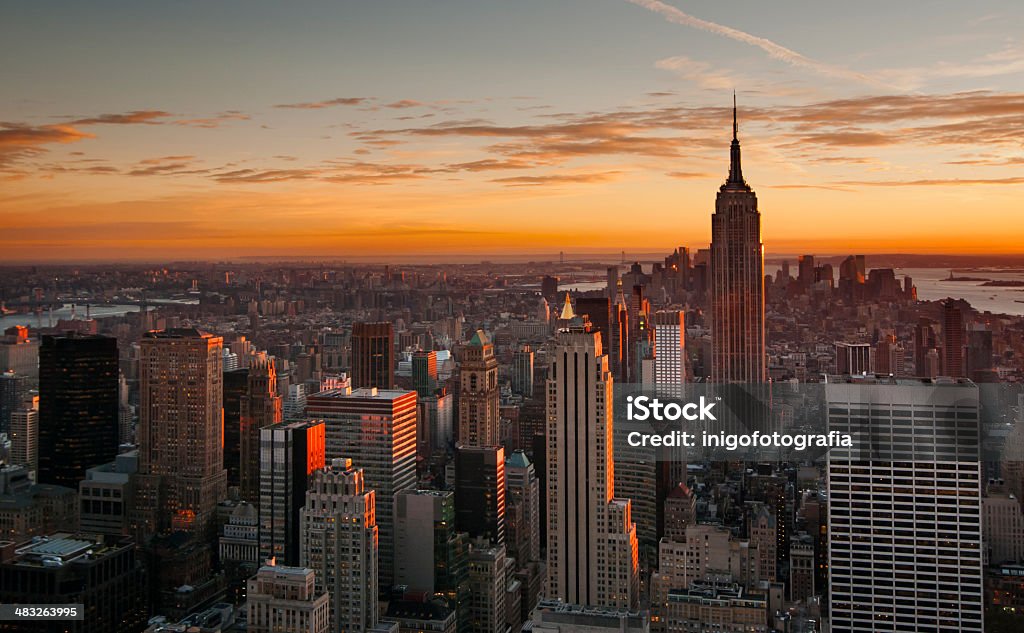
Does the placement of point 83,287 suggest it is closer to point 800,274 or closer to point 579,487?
point 579,487

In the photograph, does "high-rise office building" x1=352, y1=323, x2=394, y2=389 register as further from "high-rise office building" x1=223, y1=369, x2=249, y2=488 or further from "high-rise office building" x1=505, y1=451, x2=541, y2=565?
"high-rise office building" x1=505, y1=451, x2=541, y2=565

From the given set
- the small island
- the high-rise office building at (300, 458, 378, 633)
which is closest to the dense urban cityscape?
the high-rise office building at (300, 458, 378, 633)

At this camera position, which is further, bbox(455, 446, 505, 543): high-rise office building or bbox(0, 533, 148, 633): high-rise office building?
bbox(455, 446, 505, 543): high-rise office building

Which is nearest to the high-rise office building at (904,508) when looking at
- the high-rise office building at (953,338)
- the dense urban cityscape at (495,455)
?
the dense urban cityscape at (495,455)

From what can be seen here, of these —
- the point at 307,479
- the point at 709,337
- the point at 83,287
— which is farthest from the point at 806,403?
the point at 83,287

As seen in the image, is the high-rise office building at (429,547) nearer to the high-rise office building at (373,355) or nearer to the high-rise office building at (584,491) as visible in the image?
the high-rise office building at (584,491)

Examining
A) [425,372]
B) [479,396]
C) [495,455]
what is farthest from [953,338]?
[425,372]

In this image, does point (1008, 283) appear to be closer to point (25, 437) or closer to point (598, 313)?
point (598, 313)
